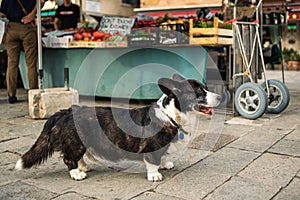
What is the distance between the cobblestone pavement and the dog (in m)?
0.17

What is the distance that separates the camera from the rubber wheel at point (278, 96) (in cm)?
623

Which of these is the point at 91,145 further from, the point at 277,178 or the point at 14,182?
the point at 277,178

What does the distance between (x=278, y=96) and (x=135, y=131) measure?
3710 mm

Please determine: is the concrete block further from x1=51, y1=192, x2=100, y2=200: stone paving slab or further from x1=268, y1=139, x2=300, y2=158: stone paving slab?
x1=268, y1=139, x2=300, y2=158: stone paving slab

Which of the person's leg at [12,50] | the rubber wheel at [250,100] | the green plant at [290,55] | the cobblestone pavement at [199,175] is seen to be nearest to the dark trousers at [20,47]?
the person's leg at [12,50]

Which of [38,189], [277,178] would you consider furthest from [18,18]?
[277,178]

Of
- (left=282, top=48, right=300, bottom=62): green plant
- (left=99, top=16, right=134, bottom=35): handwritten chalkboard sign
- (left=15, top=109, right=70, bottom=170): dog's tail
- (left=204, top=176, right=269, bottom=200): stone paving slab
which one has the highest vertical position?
(left=99, top=16, right=134, bottom=35): handwritten chalkboard sign

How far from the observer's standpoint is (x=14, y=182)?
3393 mm

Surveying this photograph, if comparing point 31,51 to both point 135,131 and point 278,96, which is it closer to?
point 278,96

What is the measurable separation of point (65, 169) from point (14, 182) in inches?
19.8

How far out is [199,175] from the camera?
11.8 feet

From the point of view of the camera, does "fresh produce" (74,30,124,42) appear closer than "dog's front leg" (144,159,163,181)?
No

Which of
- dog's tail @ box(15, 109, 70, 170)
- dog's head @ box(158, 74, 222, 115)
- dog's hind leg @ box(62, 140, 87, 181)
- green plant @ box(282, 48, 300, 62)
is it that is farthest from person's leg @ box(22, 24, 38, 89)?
green plant @ box(282, 48, 300, 62)

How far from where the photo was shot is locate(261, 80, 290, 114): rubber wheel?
6.23 meters
